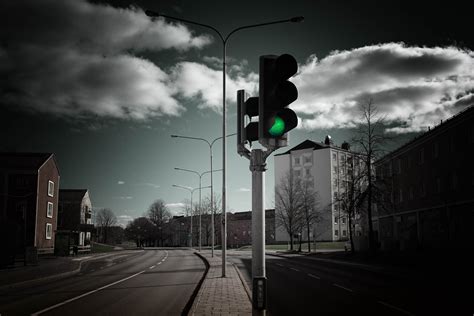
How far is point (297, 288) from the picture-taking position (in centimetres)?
1521

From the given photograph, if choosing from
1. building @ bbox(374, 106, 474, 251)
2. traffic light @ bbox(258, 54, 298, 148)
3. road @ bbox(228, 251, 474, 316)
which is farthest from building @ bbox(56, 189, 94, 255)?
traffic light @ bbox(258, 54, 298, 148)

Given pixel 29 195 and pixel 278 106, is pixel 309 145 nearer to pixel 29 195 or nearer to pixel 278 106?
pixel 29 195

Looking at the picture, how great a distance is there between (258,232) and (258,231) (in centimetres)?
1

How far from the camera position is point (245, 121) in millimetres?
5586

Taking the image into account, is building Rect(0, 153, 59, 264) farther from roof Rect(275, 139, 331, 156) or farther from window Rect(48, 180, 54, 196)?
roof Rect(275, 139, 331, 156)

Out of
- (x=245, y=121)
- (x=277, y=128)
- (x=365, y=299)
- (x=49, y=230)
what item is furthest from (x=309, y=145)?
(x=277, y=128)

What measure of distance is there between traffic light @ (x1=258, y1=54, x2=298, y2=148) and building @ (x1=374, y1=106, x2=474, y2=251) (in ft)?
103

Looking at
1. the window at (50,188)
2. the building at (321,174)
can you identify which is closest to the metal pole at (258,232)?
the window at (50,188)

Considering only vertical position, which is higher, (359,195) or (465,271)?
(359,195)

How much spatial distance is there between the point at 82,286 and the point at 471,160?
28595mm

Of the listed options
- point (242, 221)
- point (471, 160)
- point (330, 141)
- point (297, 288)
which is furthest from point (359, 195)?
point (242, 221)

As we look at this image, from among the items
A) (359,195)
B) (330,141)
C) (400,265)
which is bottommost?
(400,265)

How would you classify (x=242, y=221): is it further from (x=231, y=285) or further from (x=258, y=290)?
(x=258, y=290)

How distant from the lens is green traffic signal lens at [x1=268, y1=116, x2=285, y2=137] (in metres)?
5.05
